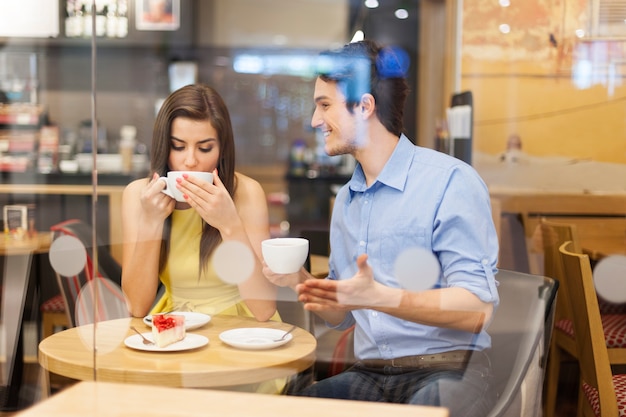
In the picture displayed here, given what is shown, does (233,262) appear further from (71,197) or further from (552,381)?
(552,381)

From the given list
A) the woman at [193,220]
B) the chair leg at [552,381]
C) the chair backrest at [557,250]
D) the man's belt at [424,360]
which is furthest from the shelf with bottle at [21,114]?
the chair leg at [552,381]

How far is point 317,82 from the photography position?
1.45 meters

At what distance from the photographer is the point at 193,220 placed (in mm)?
1438

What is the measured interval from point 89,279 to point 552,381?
3.45 feet

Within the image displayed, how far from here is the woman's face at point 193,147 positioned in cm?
142

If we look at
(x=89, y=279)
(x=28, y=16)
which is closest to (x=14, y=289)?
(x=89, y=279)

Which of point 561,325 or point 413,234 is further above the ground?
point 413,234

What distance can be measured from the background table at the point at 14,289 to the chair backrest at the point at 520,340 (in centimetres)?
111

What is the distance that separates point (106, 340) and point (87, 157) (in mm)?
493

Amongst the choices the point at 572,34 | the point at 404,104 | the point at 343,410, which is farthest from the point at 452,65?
the point at 343,410

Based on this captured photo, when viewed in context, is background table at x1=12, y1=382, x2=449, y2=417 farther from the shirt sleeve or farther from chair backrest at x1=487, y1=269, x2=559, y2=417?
chair backrest at x1=487, y1=269, x2=559, y2=417

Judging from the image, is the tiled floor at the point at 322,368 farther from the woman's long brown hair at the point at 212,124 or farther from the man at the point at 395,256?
the woman's long brown hair at the point at 212,124

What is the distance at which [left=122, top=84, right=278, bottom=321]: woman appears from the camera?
1429 millimetres

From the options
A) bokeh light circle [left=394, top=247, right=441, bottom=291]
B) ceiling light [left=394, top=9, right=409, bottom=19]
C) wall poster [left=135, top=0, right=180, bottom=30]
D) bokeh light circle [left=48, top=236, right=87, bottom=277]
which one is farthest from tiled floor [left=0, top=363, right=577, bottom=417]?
ceiling light [left=394, top=9, right=409, bottom=19]
